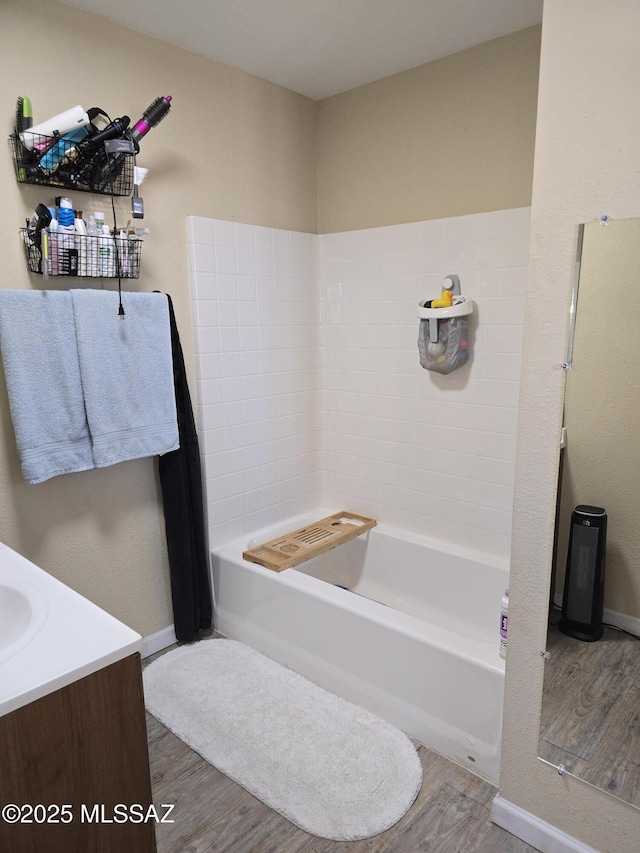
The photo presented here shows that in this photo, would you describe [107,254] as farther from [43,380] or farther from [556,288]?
[556,288]

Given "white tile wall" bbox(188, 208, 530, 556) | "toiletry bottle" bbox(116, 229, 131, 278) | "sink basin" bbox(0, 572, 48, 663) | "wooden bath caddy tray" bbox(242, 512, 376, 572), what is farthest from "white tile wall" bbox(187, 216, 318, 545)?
"sink basin" bbox(0, 572, 48, 663)

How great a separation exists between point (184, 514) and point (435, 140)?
1927mm

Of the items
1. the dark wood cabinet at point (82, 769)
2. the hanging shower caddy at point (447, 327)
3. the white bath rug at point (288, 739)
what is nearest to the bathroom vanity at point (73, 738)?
the dark wood cabinet at point (82, 769)

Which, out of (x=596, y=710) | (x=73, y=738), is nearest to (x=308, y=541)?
(x=596, y=710)

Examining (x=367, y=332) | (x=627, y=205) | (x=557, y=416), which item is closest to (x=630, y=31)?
(x=627, y=205)

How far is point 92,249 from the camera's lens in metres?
2.06

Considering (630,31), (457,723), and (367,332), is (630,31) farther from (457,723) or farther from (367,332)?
(457,723)

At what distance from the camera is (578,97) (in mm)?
1356

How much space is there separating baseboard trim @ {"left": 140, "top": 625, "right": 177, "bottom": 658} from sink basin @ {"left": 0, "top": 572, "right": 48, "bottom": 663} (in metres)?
1.20

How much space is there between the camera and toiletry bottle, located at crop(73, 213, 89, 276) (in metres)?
2.01

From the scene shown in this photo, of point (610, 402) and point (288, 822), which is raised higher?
point (610, 402)

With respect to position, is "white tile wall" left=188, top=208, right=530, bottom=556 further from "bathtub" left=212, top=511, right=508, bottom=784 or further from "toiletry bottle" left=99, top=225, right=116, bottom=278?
"toiletry bottle" left=99, top=225, right=116, bottom=278

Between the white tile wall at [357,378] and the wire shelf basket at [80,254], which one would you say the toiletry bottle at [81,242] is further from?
the white tile wall at [357,378]

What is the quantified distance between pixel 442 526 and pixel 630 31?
77.9 inches
